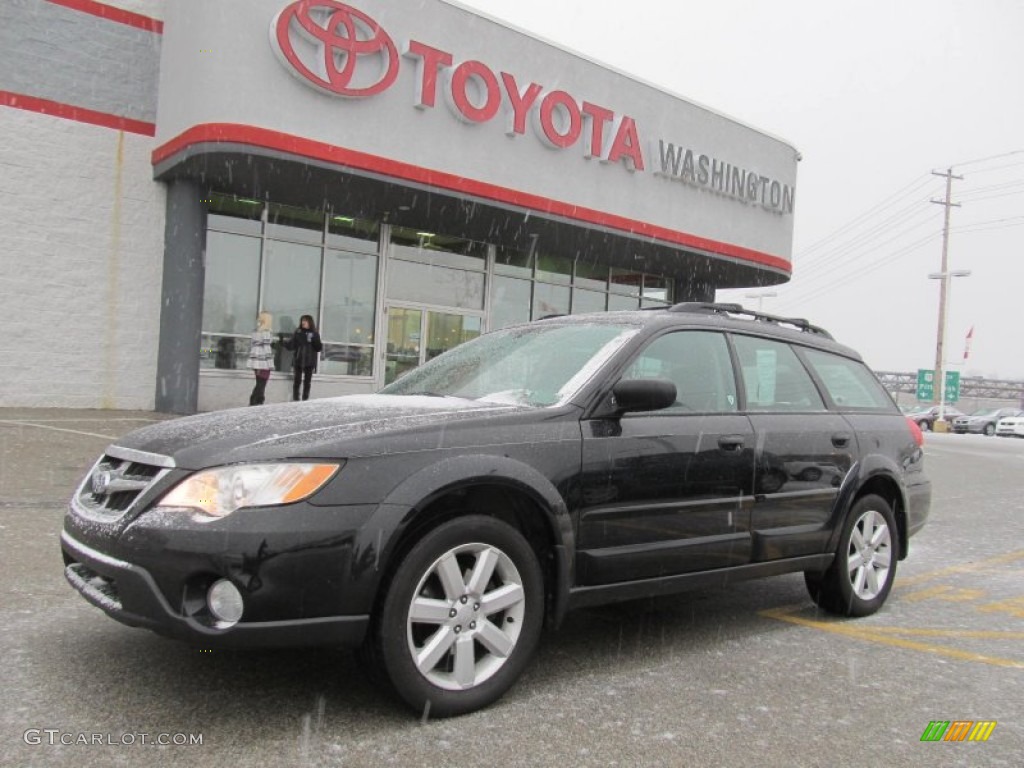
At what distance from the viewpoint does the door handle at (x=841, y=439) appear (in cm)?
473

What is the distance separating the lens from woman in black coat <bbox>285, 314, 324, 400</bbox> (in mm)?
14242

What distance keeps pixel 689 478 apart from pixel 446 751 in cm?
166

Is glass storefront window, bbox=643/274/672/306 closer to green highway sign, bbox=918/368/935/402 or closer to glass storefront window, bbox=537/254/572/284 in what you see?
glass storefront window, bbox=537/254/572/284

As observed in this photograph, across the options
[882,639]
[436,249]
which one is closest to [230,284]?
[436,249]

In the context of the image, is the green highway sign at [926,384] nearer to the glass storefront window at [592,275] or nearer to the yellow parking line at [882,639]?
the glass storefront window at [592,275]

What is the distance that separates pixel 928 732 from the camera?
3.23m

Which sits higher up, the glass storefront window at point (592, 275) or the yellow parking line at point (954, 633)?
the glass storefront window at point (592, 275)

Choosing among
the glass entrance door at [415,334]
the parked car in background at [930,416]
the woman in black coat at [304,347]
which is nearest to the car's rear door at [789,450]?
the woman in black coat at [304,347]

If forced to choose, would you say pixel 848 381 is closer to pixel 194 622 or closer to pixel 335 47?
pixel 194 622

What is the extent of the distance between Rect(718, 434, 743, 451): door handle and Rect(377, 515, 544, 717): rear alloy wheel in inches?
48.0

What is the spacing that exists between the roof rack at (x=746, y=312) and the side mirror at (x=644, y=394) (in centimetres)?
87

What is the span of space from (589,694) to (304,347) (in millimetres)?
11623

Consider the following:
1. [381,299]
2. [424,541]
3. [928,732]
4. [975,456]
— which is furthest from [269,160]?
[975,456]

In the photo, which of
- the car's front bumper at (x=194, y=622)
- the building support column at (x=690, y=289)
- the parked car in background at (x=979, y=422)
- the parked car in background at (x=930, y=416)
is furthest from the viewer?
the parked car in background at (x=930, y=416)
